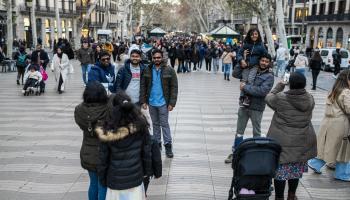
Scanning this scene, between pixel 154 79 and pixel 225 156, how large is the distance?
1918 mm

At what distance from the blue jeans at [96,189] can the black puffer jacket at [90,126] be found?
17 centimetres

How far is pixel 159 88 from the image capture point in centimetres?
710

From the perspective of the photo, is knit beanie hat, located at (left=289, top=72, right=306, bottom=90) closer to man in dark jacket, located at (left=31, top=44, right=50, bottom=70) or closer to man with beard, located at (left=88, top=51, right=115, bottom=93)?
man with beard, located at (left=88, top=51, right=115, bottom=93)

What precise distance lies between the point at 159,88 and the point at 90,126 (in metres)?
2.84

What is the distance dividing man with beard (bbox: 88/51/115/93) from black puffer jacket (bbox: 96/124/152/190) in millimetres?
3923

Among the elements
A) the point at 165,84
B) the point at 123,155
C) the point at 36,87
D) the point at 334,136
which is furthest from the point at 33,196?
the point at 36,87

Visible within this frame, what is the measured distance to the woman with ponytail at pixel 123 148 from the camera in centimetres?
396

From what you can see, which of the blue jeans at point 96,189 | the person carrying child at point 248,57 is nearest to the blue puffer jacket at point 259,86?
the person carrying child at point 248,57

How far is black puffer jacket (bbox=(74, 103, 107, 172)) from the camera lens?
4.34m

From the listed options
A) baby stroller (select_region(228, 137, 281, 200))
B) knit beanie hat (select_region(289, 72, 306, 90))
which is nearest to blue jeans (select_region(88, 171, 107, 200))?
baby stroller (select_region(228, 137, 281, 200))

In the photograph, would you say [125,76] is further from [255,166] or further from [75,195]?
Result: [255,166]

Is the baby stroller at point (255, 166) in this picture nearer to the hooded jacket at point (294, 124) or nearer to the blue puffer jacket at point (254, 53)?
the hooded jacket at point (294, 124)

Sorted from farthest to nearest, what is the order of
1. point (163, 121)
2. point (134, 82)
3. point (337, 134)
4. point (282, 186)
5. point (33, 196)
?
point (134, 82)
point (163, 121)
point (337, 134)
point (33, 196)
point (282, 186)

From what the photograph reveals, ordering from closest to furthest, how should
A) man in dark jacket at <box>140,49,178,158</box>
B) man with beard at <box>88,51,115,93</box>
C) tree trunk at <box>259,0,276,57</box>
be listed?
man in dark jacket at <box>140,49,178,158</box>
man with beard at <box>88,51,115,93</box>
tree trunk at <box>259,0,276,57</box>
